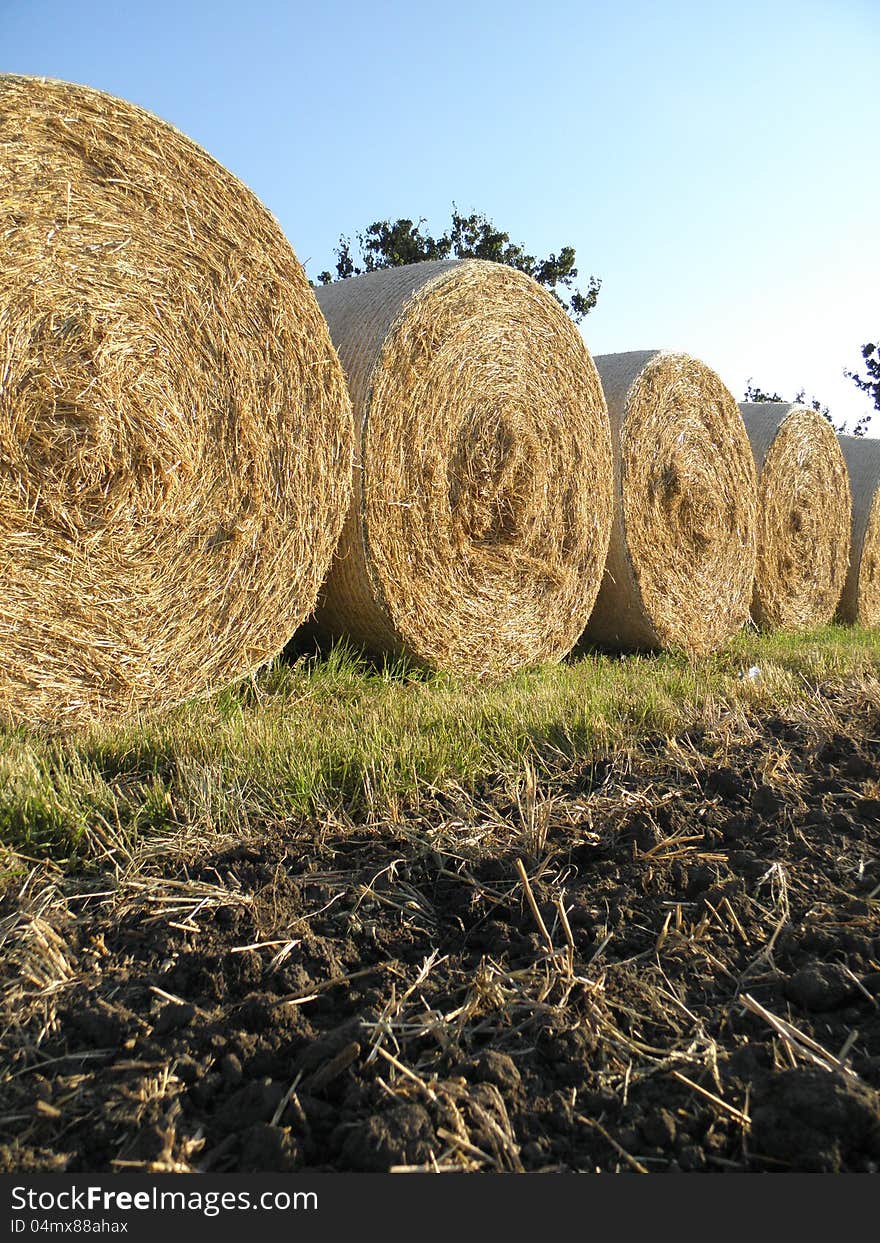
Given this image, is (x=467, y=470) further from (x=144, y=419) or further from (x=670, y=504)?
(x=670, y=504)

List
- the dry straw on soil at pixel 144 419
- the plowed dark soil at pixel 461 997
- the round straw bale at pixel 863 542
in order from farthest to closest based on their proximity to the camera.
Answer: the round straw bale at pixel 863 542 < the dry straw on soil at pixel 144 419 < the plowed dark soil at pixel 461 997

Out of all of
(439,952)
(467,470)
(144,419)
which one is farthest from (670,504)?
(439,952)

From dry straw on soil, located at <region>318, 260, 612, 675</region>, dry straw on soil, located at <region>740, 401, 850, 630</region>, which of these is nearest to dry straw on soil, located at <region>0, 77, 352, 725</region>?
dry straw on soil, located at <region>318, 260, 612, 675</region>

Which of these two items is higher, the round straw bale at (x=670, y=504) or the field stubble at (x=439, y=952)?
the round straw bale at (x=670, y=504)

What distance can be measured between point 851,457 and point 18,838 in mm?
9651

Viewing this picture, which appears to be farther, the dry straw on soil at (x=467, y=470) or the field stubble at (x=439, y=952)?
the dry straw on soil at (x=467, y=470)

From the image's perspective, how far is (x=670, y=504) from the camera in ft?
22.2

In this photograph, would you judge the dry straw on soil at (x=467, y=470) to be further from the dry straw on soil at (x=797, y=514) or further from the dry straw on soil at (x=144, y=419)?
the dry straw on soil at (x=797, y=514)

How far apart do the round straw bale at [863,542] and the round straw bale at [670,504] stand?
2960 mm

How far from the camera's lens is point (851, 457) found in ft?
34.3

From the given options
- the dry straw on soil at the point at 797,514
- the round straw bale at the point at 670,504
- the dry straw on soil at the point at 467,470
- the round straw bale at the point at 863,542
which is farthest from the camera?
the round straw bale at the point at 863,542

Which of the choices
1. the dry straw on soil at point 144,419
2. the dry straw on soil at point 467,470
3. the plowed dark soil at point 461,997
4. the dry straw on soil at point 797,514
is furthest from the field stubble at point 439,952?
the dry straw on soil at point 797,514

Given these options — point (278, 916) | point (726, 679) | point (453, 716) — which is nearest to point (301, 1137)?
point (278, 916)

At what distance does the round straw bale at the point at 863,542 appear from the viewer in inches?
388
